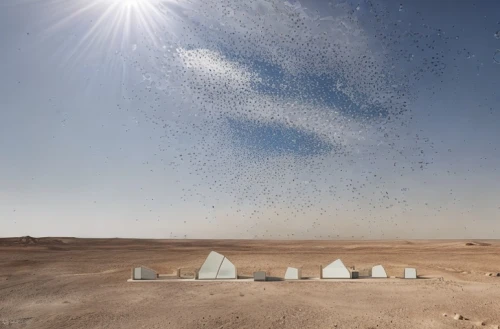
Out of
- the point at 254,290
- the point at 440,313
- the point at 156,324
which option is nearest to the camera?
the point at 156,324

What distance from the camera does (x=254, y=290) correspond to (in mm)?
21469

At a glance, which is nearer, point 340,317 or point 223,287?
point 340,317

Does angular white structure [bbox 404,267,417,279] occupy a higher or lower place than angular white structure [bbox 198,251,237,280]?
lower

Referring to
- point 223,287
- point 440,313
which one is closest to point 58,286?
point 223,287

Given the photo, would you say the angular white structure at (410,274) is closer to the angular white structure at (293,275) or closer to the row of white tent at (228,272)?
the row of white tent at (228,272)

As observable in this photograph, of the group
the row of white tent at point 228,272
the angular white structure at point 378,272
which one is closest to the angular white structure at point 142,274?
the row of white tent at point 228,272

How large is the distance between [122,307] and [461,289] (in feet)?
56.2

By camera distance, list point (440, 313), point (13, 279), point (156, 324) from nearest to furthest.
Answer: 1. point (156, 324)
2. point (440, 313)
3. point (13, 279)

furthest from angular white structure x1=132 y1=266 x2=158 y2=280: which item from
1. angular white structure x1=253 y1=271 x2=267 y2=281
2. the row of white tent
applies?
angular white structure x1=253 y1=271 x2=267 y2=281

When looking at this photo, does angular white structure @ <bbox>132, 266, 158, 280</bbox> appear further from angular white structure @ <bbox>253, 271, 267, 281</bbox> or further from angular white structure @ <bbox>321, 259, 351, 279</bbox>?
angular white structure @ <bbox>321, 259, 351, 279</bbox>

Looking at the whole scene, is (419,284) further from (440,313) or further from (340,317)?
(340,317)

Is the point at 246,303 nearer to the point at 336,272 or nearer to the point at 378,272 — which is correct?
the point at 336,272

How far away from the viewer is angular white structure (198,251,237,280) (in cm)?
2530

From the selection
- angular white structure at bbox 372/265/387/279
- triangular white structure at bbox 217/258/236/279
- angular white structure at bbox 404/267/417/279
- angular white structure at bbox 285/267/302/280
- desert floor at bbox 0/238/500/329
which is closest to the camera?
desert floor at bbox 0/238/500/329
